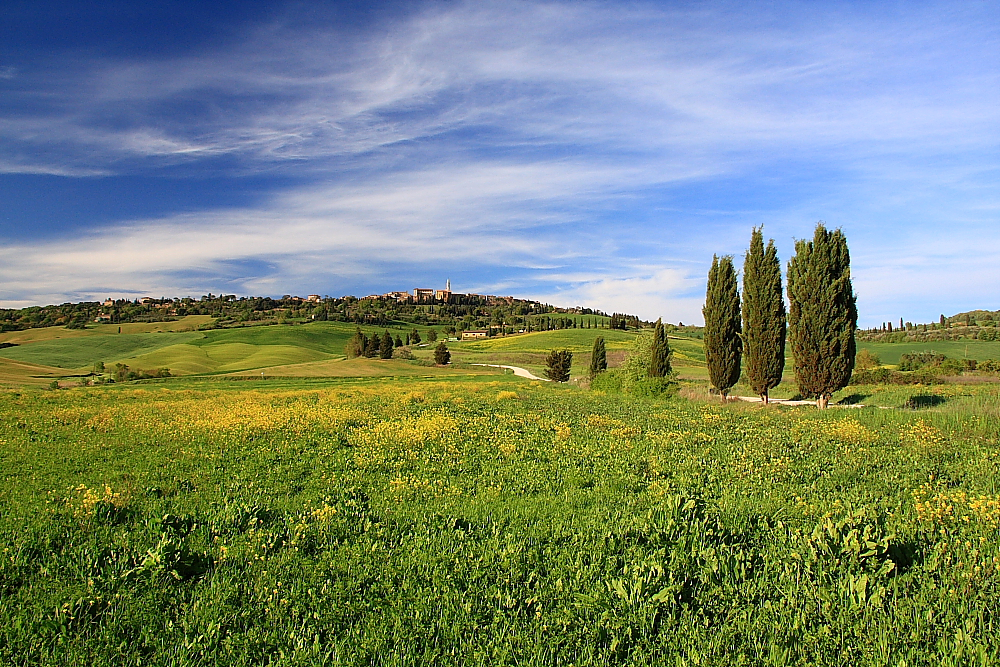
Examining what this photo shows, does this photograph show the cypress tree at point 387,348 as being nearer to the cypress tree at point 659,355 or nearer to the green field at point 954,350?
the cypress tree at point 659,355

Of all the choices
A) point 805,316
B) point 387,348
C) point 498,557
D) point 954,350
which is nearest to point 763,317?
point 805,316

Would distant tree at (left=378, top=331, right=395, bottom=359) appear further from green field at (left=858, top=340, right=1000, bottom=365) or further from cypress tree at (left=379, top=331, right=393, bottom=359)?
green field at (left=858, top=340, right=1000, bottom=365)

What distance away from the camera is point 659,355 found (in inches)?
1671

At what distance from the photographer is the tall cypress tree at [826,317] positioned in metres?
26.4

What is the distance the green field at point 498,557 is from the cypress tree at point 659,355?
2983cm

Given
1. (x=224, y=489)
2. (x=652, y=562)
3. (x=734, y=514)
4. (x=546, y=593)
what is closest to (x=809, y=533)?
(x=734, y=514)

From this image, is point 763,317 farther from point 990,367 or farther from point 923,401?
point 990,367

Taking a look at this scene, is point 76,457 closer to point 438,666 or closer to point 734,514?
point 438,666

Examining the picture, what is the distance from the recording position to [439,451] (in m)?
12.2

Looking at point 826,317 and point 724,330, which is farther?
point 724,330

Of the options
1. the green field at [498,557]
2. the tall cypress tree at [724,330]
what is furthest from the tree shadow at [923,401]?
the green field at [498,557]

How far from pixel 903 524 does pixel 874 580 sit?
6.87 feet

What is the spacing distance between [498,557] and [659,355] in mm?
38194

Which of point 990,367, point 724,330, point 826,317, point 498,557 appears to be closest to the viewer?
point 498,557
